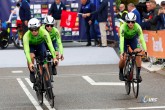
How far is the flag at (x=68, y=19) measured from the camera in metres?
24.5

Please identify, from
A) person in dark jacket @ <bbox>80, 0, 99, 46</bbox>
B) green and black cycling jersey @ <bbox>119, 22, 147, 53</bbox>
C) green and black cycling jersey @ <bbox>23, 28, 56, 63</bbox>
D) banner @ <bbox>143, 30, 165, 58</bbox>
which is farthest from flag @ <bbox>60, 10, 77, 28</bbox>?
green and black cycling jersey @ <bbox>23, 28, 56, 63</bbox>

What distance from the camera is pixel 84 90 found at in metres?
Answer: 14.8

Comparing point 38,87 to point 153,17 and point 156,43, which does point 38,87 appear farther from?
point 153,17

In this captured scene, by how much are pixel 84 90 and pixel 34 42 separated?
263 cm

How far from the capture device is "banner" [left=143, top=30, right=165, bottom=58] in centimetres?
1866

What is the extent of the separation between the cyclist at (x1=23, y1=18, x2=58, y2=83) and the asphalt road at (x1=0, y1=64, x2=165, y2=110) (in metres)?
0.96

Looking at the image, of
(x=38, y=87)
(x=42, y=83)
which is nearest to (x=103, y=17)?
(x=38, y=87)

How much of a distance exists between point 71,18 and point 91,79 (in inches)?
316

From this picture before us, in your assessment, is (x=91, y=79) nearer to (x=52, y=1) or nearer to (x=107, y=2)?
(x=107, y=2)

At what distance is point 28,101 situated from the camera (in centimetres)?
1315

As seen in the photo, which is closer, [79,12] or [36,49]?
[36,49]

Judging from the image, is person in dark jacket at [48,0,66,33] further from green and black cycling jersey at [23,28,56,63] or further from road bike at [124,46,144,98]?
green and black cycling jersey at [23,28,56,63]

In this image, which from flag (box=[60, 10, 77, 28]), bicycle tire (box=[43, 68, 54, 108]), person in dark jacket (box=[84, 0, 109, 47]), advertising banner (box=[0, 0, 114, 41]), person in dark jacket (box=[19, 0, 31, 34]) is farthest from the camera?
advertising banner (box=[0, 0, 114, 41])

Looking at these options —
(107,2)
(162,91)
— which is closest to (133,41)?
(162,91)
